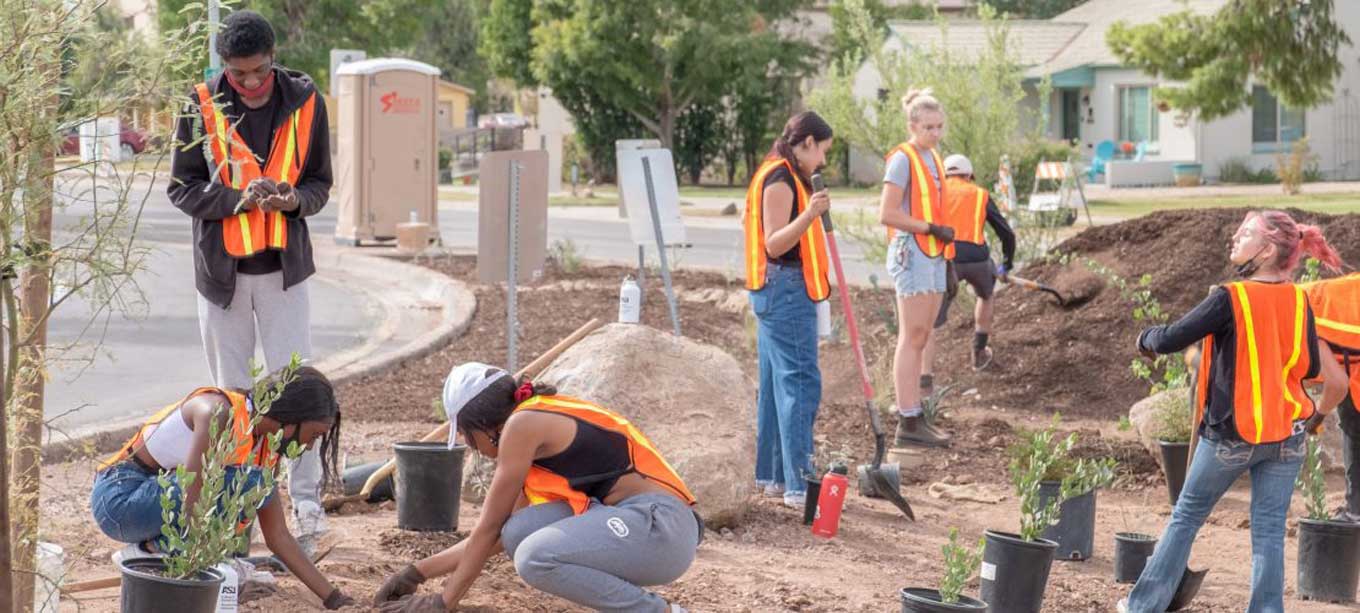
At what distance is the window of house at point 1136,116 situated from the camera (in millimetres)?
42312

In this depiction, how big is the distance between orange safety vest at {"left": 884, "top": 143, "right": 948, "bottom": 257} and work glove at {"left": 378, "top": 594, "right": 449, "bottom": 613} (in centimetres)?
447

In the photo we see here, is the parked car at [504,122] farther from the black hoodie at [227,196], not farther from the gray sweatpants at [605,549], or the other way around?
the gray sweatpants at [605,549]

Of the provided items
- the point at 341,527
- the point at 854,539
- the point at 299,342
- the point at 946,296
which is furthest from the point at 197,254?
the point at 946,296

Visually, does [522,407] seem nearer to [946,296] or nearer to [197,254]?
[197,254]

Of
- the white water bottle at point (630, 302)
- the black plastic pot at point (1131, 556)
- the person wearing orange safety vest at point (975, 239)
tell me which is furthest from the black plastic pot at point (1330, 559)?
the person wearing orange safety vest at point (975, 239)

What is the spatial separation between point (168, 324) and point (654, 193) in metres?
5.00

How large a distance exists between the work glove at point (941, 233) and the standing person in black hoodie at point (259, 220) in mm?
3691

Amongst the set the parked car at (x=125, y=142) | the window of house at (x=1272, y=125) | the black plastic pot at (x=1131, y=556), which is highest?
the window of house at (x=1272, y=125)

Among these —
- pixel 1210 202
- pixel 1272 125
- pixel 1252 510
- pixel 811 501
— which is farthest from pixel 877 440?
pixel 1272 125

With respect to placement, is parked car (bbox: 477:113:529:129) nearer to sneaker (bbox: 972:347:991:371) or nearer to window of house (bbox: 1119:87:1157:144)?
window of house (bbox: 1119:87:1157:144)

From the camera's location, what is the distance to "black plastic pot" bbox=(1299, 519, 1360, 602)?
22.2ft

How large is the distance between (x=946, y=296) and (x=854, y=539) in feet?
13.9

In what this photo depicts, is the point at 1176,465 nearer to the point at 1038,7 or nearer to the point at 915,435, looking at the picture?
the point at 915,435

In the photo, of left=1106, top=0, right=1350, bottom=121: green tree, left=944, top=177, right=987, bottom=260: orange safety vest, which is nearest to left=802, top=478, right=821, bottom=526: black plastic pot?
left=944, top=177, right=987, bottom=260: orange safety vest
